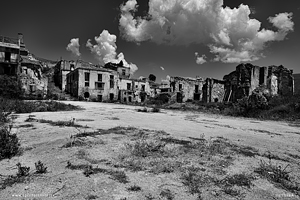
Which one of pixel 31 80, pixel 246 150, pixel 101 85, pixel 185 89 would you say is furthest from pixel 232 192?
pixel 101 85

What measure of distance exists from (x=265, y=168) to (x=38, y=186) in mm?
3439

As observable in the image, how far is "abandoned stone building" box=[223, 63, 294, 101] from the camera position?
28094 millimetres

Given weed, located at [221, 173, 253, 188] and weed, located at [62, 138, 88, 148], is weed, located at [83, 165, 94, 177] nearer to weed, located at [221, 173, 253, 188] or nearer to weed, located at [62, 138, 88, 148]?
weed, located at [62, 138, 88, 148]

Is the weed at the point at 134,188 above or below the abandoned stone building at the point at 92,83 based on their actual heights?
below

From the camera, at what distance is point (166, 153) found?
3.37m

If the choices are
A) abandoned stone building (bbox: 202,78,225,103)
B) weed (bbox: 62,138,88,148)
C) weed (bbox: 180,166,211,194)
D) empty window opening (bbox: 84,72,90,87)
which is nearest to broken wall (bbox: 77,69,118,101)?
empty window opening (bbox: 84,72,90,87)

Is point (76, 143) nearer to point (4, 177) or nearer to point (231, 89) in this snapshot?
point (4, 177)

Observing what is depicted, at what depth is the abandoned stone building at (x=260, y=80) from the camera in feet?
92.2

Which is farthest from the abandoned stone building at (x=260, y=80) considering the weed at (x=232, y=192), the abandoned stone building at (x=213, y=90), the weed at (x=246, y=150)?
the weed at (x=232, y=192)

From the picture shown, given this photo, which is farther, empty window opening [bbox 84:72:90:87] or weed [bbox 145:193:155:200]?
empty window opening [bbox 84:72:90:87]

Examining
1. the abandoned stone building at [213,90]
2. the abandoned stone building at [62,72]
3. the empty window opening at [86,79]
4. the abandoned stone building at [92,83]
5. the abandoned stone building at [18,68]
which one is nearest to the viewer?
the abandoned stone building at [18,68]

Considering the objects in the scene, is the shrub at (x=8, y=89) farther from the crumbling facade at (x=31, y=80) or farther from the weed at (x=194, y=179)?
the weed at (x=194, y=179)

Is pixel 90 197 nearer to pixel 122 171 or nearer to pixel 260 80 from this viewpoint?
pixel 122 171

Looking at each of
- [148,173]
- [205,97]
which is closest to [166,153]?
[148,173]
